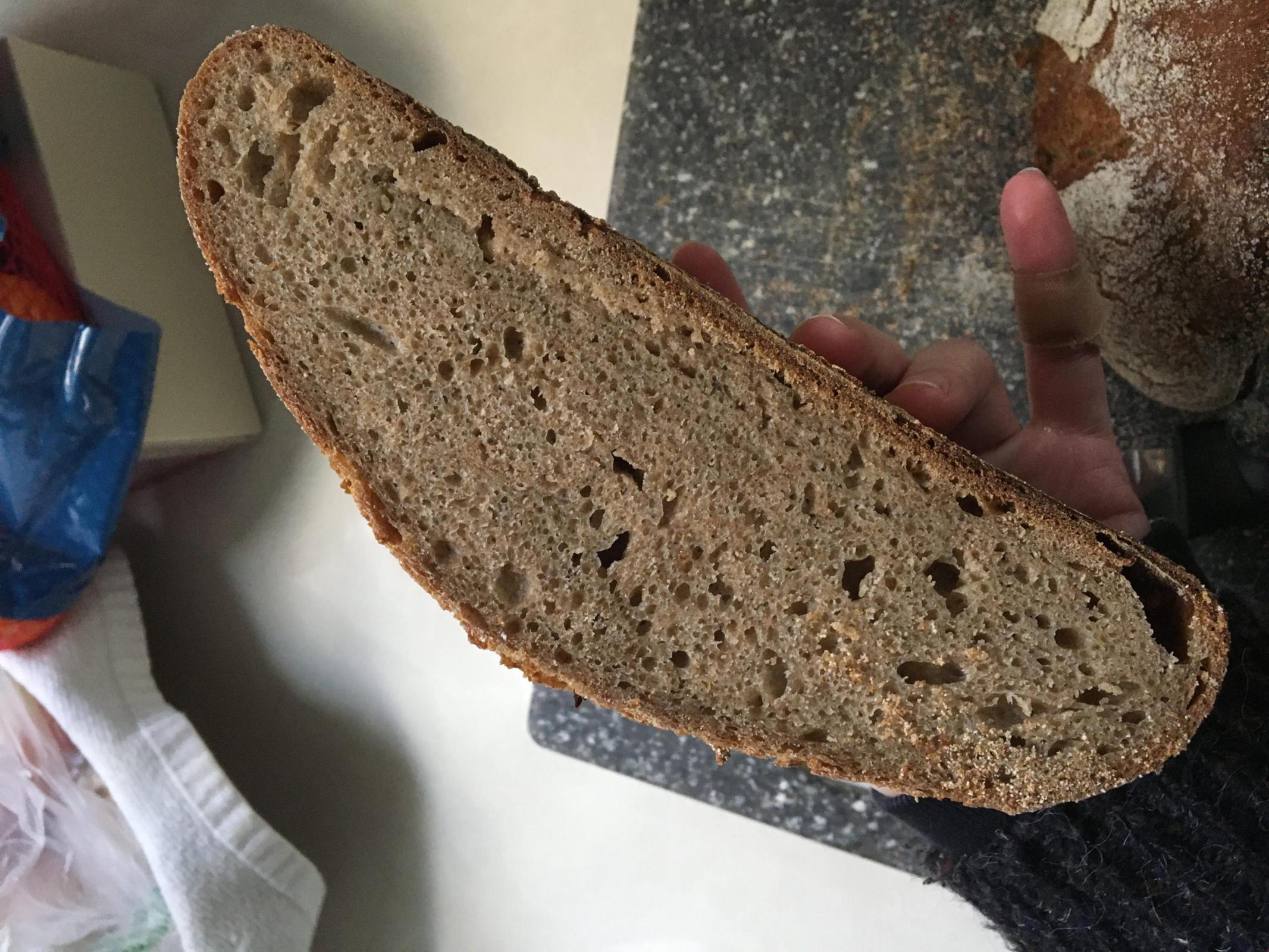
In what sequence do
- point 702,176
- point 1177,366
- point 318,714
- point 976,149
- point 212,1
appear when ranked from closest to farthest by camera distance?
1. point 1177,366
2. point 976,149
3. point 702,176
4. point 212,1
5. point 318,714

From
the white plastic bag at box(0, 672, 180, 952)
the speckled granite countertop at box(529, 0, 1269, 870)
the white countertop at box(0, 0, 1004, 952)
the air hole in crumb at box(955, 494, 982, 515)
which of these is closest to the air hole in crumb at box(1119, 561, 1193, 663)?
the air hole in crumb at box(955, 494, 982, 515)

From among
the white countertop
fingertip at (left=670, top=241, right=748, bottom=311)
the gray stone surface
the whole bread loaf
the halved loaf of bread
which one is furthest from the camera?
the white countertop

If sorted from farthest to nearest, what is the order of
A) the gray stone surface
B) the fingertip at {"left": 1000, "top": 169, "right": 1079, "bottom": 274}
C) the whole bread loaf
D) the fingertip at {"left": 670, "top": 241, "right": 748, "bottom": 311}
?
the gray stone surface
the fingertip at {"left": 670, "top": 241, "right": 748, "bottom": 311}
the fingertip at {"left": 1000, "top": 169, "right": 1079, "bottom": 274}
the whole bread loaf

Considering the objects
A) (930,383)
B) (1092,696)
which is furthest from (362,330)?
(1092,696)

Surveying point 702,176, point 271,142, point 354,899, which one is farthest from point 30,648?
point 702,176

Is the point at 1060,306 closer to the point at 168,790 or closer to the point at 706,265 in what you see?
the point at 706,265

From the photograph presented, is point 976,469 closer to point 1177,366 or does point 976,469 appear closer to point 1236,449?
point 1177,366

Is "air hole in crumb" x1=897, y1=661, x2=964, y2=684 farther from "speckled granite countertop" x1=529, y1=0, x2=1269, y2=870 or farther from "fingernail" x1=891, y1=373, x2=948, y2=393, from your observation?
"speckled granite countertop" x1=529, y1=0, x2=1269, y2=870
